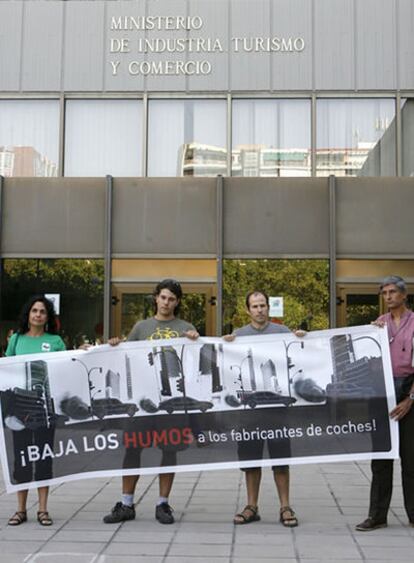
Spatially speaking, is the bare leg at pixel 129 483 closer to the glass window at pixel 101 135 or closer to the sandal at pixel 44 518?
the sandal at pixel 44 518

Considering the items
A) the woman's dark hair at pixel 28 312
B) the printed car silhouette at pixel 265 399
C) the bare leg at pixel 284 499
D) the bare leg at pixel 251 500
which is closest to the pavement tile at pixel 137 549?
the bare leg at pixel 251 500

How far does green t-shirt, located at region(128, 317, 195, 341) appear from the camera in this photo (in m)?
6.96

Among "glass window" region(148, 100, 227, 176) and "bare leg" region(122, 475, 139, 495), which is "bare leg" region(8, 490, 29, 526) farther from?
"glass window" region(148, 100, 227, 176)

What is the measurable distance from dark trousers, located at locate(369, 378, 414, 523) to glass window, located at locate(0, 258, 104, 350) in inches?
347

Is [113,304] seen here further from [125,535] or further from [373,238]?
[125,535]

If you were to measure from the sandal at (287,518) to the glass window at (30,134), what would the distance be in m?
10.5

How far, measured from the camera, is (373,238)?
14.4m

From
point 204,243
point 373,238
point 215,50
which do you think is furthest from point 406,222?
point 215,50

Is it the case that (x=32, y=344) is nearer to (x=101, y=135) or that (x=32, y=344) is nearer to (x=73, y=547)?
(x=73, y=547)

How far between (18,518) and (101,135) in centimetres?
1046

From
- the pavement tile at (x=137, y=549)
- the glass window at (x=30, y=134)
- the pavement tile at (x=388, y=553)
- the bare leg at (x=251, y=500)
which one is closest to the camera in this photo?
the pavement tile at (x=388, y=553)

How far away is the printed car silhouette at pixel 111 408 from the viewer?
680 cm

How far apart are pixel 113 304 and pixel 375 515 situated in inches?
351

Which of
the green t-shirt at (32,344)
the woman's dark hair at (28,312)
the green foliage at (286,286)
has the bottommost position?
the green t-shirt at (32,344)
